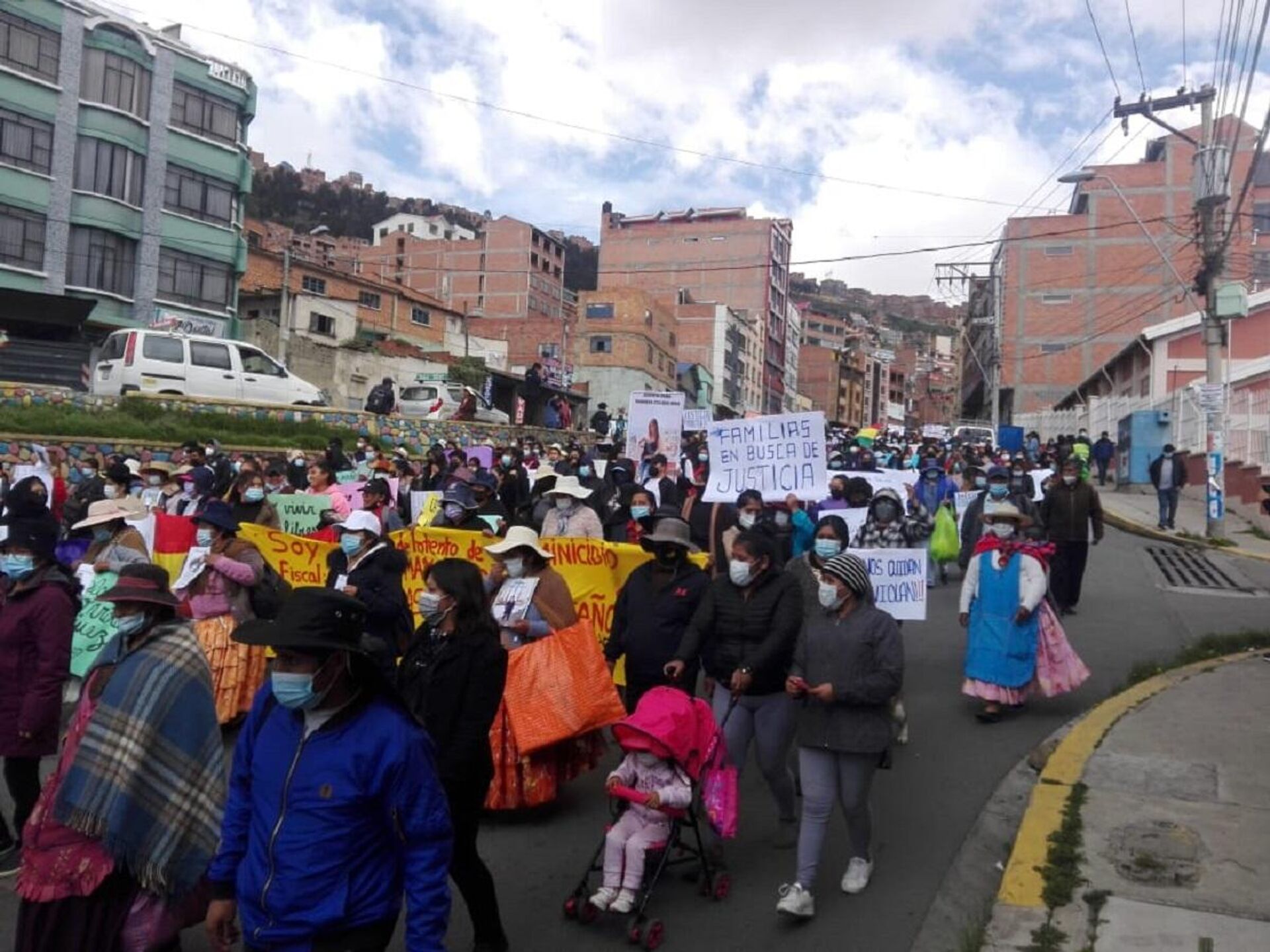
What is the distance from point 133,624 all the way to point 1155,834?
4879mm

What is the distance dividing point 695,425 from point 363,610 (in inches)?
894

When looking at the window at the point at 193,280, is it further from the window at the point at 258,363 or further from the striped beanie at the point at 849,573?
the striped beanie at the point at 849,573

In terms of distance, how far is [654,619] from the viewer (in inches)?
257

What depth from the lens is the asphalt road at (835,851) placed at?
5125 mm

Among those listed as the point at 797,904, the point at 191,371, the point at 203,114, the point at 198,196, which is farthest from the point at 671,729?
the point at 203,114

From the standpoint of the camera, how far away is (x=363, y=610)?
3422mm

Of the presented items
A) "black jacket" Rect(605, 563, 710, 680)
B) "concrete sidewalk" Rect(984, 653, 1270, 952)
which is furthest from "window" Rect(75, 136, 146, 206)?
"concrete sidewalk" Rect(984, 653, 1270, 952)

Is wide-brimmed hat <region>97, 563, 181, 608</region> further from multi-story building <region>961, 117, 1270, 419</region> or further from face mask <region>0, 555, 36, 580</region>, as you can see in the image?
multi-story building <region>961, 117, 1270, 419</region>

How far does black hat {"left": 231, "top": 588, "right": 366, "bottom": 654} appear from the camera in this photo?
3174 mm

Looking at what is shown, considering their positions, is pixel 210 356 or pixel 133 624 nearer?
pixel 133 624

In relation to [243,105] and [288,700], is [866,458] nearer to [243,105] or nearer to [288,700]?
[288,700]

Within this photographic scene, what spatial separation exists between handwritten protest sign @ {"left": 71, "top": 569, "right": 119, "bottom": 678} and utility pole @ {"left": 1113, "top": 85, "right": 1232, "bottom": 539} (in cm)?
1734

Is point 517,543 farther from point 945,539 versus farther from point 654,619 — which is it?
point 945,539

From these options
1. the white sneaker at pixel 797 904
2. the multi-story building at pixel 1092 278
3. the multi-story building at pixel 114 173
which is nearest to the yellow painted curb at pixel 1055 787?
the white sneaker at pixel 797 904
